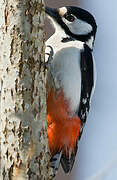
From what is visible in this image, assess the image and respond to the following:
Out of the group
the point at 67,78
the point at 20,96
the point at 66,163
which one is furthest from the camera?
the point at 66,163

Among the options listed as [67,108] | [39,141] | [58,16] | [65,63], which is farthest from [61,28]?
[39,141]

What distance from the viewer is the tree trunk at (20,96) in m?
2.07

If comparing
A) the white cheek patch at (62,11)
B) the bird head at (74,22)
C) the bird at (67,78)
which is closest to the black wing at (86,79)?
the bird at (67,78)

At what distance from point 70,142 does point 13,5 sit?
1298 mm

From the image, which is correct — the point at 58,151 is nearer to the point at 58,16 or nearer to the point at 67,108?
the point at 67,108

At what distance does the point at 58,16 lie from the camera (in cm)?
303

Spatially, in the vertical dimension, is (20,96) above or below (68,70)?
above

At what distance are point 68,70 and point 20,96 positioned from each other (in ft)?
2.63

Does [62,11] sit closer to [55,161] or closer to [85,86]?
[85,86]

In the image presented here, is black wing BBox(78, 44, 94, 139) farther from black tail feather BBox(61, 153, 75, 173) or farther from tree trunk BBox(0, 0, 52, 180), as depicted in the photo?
tree trunk BBox(0, 0, 52, 180)

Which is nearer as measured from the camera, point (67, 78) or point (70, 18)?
point (67, 78)

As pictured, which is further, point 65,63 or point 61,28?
point 61,28

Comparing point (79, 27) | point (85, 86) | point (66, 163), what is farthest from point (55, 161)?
point (79, 27)

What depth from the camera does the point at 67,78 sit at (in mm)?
2822
